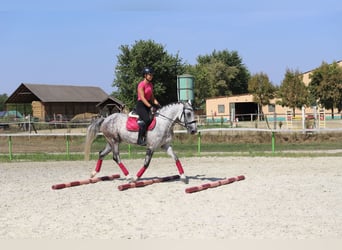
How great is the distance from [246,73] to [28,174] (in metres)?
90.5

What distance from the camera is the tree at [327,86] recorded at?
4397 cm

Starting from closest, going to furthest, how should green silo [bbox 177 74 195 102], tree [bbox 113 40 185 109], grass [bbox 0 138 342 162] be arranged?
grass [bbox 0 138 342 162] → green silo [bbox 177 74 195 102] → tree [bbox 113 40 185 109]

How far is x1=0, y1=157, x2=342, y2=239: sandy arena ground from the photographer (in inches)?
230

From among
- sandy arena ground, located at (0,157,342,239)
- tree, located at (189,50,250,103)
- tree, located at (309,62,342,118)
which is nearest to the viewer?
sandy arena ground, located at (0,157,342,239)

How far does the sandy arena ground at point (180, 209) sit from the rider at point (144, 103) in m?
1.33

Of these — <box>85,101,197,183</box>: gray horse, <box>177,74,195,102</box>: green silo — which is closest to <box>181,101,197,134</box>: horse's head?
<box>85,101,197,183</box>: gray horse

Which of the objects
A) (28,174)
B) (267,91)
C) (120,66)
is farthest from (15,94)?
(28,174)

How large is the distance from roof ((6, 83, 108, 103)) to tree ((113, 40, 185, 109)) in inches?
358

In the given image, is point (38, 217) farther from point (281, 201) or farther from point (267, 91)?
point (267, 91)

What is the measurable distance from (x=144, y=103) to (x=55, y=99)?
172 feet

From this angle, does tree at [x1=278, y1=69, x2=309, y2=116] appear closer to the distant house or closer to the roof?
the distant house

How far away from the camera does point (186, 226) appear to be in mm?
6113

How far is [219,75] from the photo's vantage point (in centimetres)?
8912

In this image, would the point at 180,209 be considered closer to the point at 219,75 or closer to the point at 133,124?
the point at 133,124
